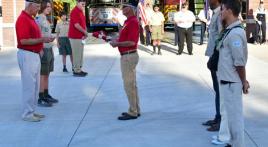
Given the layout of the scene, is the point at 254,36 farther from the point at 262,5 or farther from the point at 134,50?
the point at 134,50

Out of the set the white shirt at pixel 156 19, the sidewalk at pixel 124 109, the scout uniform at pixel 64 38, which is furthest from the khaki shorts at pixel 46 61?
the white shirt at pixel 156 19

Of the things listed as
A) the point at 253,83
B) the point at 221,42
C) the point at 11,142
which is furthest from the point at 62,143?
the point at 253,83

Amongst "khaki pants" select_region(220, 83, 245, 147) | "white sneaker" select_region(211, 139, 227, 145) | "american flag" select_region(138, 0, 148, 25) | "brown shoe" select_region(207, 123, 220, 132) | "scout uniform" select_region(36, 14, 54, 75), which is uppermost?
"american flag" select_region(138, 0, 148, 25)

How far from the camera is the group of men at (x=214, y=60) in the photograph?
582 centimetres

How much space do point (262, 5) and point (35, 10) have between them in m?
15.5

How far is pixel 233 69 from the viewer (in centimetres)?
583

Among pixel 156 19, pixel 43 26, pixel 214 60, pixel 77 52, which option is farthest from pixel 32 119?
pixel 156 19

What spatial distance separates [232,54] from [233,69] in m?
0.18

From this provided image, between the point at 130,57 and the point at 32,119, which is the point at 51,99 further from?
the point at 130,57

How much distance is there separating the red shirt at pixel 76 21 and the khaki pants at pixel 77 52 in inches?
4.7

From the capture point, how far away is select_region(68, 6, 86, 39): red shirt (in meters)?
12.1

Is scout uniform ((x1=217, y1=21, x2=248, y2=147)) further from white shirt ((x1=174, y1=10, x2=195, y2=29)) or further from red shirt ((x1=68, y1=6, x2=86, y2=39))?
white shirt ((x1=174, y1=10, x2=195, y2=29))

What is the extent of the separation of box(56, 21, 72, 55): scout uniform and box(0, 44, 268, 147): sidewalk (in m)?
0.59

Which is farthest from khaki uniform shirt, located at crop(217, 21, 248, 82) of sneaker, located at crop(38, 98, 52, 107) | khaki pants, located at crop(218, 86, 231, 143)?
sneaker, located at crop(38, 98, 52, 107)
